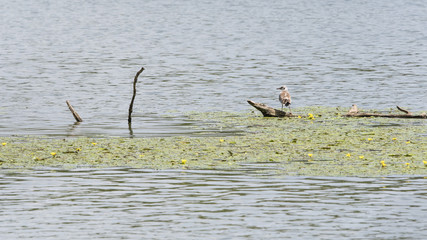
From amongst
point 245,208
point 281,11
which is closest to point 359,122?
point 245,208

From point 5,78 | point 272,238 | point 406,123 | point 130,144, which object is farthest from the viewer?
point 5,78

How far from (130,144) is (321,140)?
493 centimetres

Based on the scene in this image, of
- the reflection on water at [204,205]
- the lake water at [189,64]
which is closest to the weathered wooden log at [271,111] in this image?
the lake water at [189,64]

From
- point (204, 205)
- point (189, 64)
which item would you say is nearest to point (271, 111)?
point (204, 205)

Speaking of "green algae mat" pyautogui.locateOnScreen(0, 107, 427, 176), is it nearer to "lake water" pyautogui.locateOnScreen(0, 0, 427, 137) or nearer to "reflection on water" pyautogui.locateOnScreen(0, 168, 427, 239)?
"reflection on water" pyautogui.locateOnScreen(0, 168, 427, 239)

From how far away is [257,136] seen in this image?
82.0ft

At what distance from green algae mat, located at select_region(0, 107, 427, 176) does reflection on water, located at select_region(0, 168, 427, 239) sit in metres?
0.89

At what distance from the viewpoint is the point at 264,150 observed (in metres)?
22.4

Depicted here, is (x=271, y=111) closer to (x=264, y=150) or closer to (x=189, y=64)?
(x=264, y=150)

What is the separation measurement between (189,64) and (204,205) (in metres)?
34.9

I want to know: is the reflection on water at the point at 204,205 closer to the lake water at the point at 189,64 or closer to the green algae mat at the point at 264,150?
the green algae mat at the point at 264,150

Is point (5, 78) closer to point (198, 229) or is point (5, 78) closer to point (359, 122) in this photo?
point (359, 122)

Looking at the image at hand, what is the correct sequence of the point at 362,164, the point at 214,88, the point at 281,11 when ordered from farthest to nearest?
the point at 281,11 < the point at 214,88 < the point at 362,164

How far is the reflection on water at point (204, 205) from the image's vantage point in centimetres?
1502
